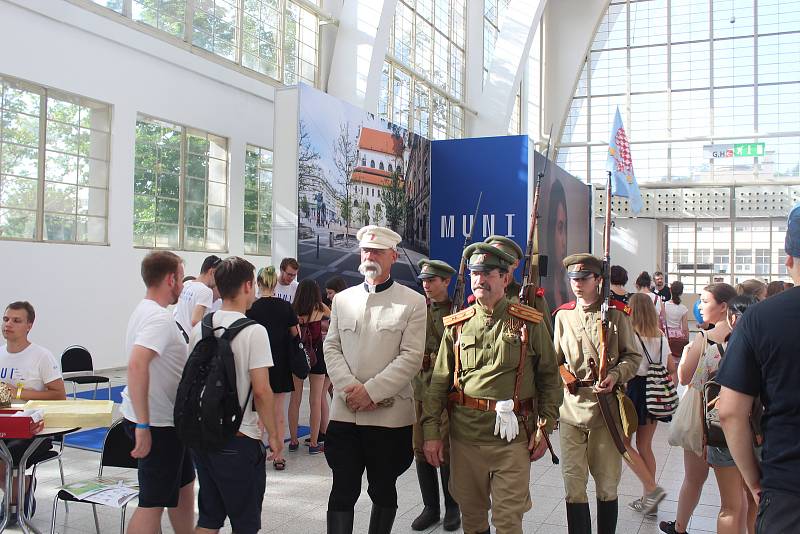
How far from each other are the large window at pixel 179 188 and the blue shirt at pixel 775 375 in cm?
936

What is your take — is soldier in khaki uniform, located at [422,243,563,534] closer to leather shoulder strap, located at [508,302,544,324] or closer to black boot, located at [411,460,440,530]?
leather shoulder strap, located at [508,302,544,324]

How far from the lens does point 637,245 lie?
21.8 metres

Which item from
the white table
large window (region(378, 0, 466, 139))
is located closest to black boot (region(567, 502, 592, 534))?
the white table

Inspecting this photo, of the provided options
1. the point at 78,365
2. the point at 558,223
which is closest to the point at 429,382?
the point at 78,365

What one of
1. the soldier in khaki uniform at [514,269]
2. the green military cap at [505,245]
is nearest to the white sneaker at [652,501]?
the soldier in khaki uniform at [514,269]

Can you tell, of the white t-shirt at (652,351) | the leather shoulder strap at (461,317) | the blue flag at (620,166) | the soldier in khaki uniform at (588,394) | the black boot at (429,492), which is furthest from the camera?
the blue flag at (620,166)

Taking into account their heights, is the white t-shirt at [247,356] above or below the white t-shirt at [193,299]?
below

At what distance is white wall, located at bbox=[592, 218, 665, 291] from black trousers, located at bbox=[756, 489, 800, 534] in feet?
67.9

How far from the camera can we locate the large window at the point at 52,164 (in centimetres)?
830

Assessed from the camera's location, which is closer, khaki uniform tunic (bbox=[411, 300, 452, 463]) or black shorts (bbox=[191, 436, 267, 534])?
black shorts (bbox=[191, 436, 267, 534])

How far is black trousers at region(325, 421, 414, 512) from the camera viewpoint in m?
3.10

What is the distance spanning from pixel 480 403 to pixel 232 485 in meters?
1.02

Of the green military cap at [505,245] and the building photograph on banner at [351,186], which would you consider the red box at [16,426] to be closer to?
the green military cap at [505,245]

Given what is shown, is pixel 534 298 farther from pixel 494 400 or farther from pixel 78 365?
pixel 78 365
